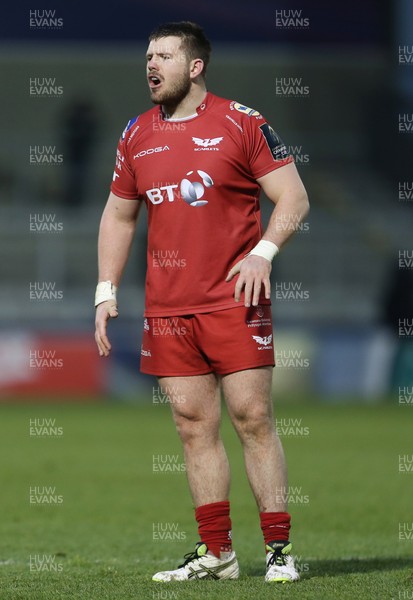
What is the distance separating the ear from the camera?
19.2ft

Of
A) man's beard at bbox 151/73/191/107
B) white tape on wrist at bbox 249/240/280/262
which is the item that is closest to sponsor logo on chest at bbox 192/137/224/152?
man's beard at bbox 151/73/191/107

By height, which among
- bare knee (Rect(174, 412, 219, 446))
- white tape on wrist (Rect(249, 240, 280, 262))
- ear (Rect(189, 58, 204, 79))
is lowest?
bare knee (Rect(174, 412, 219, 446))

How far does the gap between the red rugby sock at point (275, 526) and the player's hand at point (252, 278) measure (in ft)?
3.24

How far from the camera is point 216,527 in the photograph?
5918mm

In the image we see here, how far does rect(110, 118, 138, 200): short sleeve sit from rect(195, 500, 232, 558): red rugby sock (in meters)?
1.51

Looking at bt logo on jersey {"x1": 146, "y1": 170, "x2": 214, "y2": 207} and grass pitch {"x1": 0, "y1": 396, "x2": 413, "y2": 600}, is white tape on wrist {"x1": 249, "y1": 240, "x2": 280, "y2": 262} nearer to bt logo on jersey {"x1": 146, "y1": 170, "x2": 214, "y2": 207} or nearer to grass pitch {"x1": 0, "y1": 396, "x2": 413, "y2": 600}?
bt logo on jersey {"x1": 146, "y1": 170, "x2": 214, "y2": 207}

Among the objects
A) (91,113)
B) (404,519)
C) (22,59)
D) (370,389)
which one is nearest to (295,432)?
(370,389)

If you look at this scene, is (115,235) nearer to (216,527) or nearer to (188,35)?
(188,35)

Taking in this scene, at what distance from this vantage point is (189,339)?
19.2 ft

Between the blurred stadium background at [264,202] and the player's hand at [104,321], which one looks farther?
the blurred stadium background at [264,202]

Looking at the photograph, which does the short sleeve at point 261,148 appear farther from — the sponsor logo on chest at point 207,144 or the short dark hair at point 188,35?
the short dark hair at point 188,35

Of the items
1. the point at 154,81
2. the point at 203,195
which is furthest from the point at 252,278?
the point at 154,81

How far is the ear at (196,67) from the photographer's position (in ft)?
19.2

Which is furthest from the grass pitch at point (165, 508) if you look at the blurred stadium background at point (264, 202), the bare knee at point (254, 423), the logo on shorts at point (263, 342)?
the blurred stadium background at point (264, 202)
